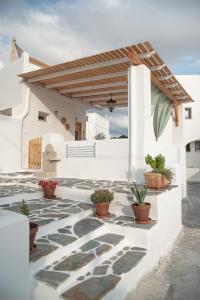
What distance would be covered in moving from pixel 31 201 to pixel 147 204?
2.76 m

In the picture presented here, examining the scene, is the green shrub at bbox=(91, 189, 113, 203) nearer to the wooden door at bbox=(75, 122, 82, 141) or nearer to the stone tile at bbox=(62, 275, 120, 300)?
the stone tile at bbox=(62, 275, 120, 300)

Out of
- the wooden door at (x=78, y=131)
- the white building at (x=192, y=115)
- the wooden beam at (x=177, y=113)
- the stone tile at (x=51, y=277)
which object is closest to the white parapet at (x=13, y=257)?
the stone tile at (x=51, y=277)

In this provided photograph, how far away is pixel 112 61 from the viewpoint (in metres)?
8.18

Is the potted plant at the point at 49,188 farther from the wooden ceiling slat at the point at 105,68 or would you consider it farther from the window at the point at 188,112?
the window at the point at 188,112

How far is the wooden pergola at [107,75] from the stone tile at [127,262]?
18.4ft

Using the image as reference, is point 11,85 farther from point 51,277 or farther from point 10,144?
point 51,277

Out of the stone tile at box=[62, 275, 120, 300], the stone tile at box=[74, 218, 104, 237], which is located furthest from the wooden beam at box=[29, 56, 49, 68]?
the stone tile at box=[62, 275, 120, 300]

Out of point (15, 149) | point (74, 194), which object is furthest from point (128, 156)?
point (15, 149)

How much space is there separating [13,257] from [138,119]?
5.89 metres

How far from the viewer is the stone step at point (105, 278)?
271 cm

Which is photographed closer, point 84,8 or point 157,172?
point 157,172

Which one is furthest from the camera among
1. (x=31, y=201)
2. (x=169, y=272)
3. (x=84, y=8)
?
(x=84, y=8)

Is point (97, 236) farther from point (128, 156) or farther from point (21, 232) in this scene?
point (128, 156)

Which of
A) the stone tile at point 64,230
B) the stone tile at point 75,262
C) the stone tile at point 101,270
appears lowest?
the stone tile at point 101,270
